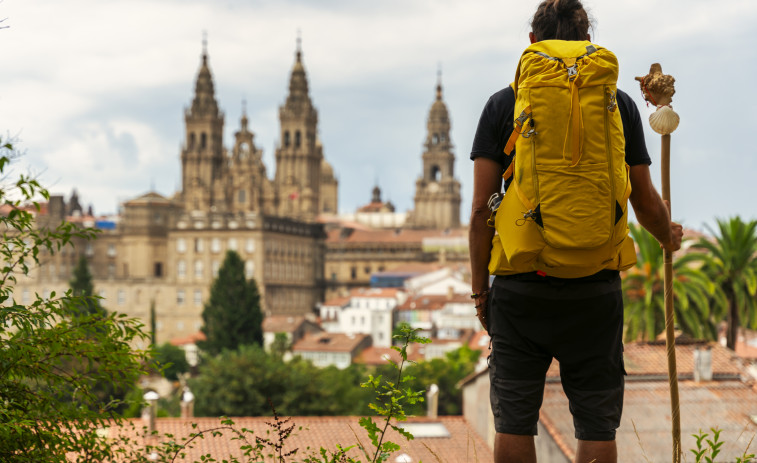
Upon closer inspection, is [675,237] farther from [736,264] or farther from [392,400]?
[736,264]

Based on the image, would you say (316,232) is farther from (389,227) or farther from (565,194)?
(565,194)

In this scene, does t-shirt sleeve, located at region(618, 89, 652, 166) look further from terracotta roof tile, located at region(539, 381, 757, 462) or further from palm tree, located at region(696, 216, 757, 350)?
palm tree, located at region(696, 216, 757, 350)

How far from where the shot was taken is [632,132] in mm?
4086

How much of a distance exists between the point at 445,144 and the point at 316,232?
111 feet

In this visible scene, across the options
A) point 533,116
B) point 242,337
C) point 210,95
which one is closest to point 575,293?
point 533,116

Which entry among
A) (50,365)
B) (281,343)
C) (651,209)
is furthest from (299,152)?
(651,209)

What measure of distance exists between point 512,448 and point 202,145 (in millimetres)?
121464

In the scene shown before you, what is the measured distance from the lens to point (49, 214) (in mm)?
109000

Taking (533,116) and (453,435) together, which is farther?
(453,435)

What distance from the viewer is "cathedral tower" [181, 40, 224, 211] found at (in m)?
120

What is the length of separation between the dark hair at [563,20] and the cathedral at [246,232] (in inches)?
3409

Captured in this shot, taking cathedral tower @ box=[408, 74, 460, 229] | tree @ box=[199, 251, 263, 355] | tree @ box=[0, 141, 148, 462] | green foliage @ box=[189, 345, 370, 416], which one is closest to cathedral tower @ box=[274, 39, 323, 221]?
cathedral tower @ box=[408, 74, 460, 229]

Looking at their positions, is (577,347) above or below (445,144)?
below

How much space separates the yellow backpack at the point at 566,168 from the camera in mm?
3594
